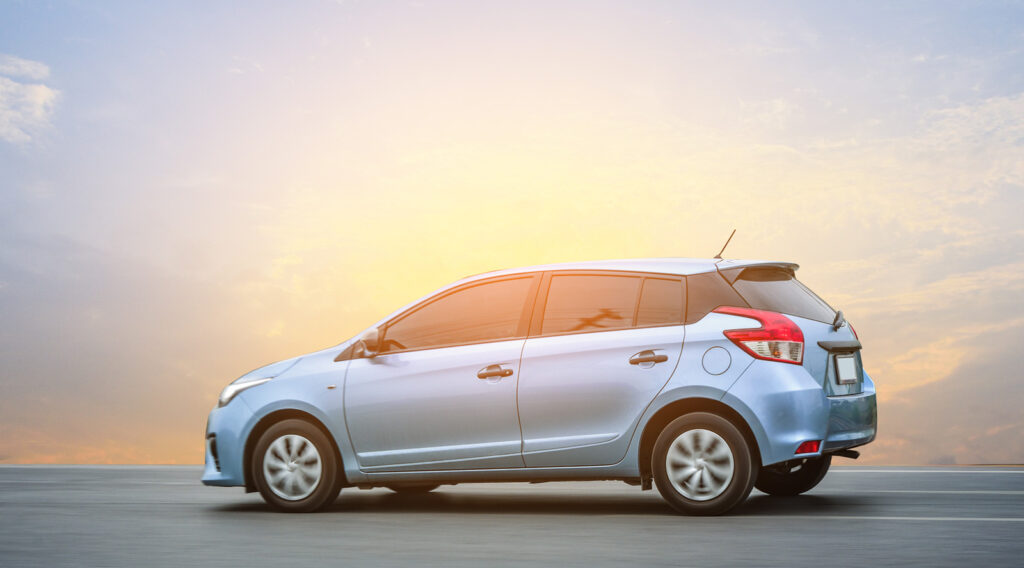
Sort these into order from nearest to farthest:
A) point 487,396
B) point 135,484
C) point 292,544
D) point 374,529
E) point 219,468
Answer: point 292,544, point 374,529, point 487,396, point 219,468, point 135,484

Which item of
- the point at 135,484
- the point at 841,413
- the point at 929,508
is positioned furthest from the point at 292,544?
the point at 135,484

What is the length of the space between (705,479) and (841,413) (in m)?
1.08

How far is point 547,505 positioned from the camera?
9.20 m

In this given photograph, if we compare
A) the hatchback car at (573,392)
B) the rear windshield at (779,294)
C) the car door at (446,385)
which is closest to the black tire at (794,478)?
the hatchback car at (573,392)

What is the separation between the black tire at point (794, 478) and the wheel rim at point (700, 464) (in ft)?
5.12

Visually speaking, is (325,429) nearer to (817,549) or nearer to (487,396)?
(487,396)

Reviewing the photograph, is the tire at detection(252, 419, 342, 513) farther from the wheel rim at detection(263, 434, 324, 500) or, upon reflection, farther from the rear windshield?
the rear windshield

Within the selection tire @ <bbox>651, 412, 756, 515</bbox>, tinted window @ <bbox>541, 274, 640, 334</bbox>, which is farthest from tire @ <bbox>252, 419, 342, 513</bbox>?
tire @ <bbox>651, 412, 756, 515</bbox>

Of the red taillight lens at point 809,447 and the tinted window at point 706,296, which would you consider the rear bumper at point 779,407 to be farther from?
the tinted window at point 706,296

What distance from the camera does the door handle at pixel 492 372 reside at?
8391 mm

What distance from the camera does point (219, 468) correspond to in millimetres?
9195

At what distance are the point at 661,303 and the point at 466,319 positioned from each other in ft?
5.01

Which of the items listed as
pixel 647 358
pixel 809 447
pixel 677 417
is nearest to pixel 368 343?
pixel 647 358

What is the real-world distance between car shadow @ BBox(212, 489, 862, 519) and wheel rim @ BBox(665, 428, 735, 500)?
10.4 inches
